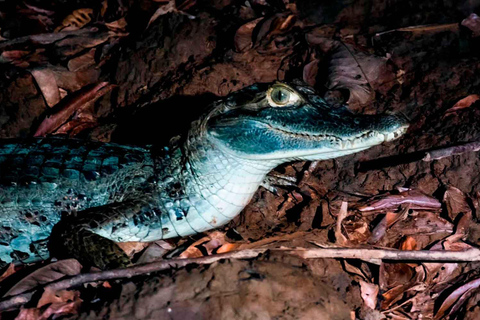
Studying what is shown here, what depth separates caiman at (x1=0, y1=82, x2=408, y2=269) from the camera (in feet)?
11.3

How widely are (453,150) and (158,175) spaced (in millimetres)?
2026

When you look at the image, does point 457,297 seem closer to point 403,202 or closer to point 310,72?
point 403,202

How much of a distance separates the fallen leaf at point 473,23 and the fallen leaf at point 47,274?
378 cm

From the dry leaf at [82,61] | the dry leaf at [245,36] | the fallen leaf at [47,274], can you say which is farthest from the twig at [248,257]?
the dry leaf at [82,61]

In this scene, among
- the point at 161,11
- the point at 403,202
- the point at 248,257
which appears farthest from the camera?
the point at 161,11

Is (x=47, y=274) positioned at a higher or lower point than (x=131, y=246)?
higher

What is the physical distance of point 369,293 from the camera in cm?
320

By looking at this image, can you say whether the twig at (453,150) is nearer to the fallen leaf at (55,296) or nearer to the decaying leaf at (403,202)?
the decaying leaf at (403,202)

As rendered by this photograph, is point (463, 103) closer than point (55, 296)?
No

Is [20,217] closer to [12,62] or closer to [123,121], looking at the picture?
[123,121]

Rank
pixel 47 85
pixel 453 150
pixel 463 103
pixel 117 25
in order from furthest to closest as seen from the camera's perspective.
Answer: pixel 117 25 → pixel 47 85 → pixel 463 103 → pixel 453 150

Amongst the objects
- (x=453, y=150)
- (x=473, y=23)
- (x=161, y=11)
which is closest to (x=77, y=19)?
(x=161, y=11)

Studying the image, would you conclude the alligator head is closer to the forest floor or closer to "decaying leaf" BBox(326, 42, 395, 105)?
the forest floor

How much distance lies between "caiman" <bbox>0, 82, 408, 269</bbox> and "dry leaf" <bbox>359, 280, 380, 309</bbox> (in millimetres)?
809
